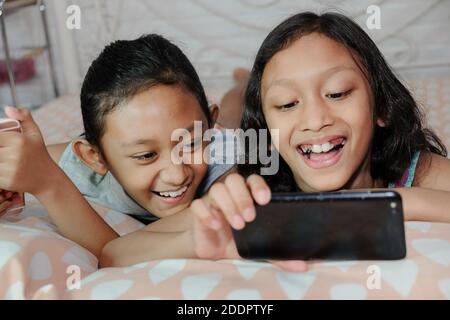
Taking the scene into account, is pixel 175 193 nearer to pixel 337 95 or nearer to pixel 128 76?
pixel 128 76

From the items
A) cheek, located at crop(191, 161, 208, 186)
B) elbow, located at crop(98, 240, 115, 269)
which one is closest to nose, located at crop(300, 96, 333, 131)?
cheek, located at crop(191, 161, 208, 186)

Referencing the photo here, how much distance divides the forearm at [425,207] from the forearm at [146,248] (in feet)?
1.13

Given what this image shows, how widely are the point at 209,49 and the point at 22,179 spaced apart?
61.3 inches

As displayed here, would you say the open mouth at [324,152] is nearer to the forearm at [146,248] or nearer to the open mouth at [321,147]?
the open mouth at [321,147]

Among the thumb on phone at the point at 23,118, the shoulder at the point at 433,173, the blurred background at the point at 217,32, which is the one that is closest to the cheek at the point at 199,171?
the thumb on phone at the point at 23,118

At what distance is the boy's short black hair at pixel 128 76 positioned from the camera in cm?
105

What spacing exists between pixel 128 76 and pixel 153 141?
150mm

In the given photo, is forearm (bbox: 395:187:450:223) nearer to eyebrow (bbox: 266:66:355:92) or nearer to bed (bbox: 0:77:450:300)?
bed (bbox: 0:77:450:300)

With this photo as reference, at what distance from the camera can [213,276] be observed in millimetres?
689

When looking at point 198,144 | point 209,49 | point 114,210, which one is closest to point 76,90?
point 209,49

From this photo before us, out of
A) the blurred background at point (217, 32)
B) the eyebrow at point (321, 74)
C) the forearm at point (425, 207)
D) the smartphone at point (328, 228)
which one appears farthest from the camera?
the blurred background at point (217, 32)

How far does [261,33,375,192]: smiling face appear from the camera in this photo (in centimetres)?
93

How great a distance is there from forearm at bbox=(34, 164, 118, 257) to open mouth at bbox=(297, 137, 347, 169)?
1.34 feet
